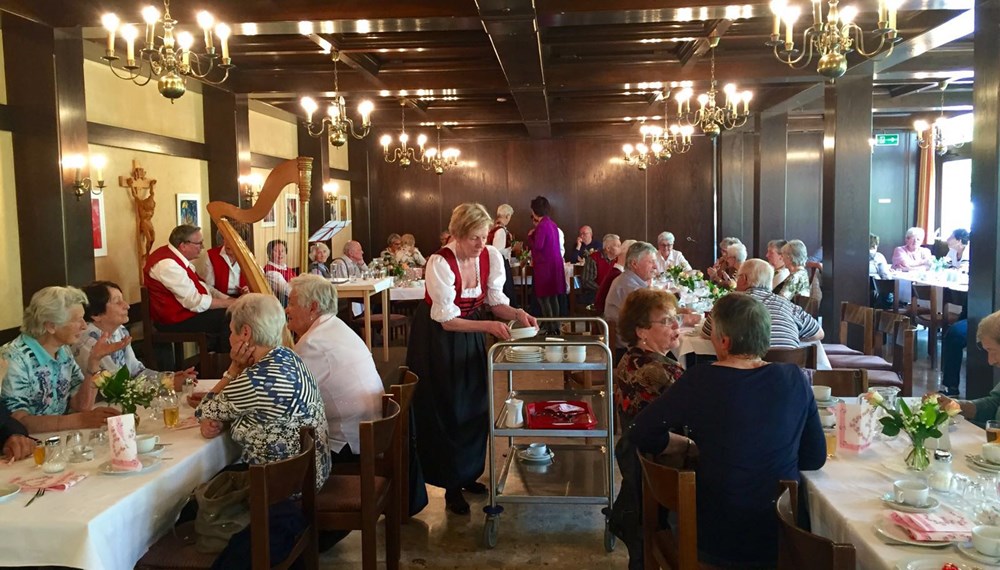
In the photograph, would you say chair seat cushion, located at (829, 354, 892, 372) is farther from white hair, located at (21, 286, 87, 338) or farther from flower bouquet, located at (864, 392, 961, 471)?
white hair, located at (21, 286, 87, 338)

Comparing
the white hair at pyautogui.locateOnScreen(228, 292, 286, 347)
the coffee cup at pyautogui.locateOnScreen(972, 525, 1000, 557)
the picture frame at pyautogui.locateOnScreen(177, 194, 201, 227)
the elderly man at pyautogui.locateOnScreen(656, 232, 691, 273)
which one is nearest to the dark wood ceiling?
the picture frame at pyautogui.locateOnScreen(177, 194, 201, 227)

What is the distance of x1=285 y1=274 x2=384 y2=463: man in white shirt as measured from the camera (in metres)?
3.33

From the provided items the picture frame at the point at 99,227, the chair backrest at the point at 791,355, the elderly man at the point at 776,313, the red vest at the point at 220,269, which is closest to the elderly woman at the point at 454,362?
the chair backrest at the point at 791,355

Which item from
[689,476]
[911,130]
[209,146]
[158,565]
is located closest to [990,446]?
[689,476]

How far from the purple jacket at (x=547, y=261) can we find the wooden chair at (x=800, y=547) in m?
7.88

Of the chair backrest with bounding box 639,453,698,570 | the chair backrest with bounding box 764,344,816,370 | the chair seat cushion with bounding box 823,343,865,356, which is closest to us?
the chair backrest with bounding box 639,453,698,570

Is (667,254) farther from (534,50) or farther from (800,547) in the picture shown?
(800,547)

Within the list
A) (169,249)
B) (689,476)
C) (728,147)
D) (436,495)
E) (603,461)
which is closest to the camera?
(689,476)

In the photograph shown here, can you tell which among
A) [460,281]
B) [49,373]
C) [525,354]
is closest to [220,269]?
[460,281]

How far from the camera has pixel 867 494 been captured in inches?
91.0

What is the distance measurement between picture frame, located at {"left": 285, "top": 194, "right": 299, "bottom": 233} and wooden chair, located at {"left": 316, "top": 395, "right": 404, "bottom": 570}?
25.6 ft

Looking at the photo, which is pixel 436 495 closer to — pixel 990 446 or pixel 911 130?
pixel 990 446

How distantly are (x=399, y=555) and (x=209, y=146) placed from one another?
6.68 meters

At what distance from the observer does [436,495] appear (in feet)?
14.6
